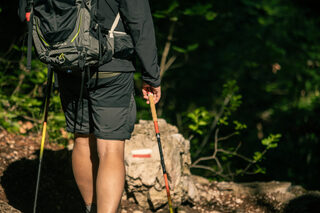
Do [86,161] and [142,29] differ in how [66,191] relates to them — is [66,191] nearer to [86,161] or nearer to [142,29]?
[86,161]

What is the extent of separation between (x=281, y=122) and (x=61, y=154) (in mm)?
4937

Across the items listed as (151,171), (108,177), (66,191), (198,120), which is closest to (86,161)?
(108,177)

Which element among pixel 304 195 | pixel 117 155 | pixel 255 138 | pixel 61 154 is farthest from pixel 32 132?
pixel 255 138

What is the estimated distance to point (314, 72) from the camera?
8242mm

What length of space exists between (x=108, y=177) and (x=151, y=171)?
1148 mm

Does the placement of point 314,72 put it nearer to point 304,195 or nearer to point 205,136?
point 205,136

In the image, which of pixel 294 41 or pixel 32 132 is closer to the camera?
pixel 32 132

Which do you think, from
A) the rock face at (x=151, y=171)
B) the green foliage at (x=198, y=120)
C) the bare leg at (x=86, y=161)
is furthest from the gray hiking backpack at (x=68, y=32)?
the green foliage at (x=198, y=120)

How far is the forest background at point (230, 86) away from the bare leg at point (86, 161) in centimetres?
149

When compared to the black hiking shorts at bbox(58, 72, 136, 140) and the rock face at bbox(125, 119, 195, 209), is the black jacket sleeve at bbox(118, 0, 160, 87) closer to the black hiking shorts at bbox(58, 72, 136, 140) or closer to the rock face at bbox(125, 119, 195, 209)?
the black hiking shorts at bbox(58, 72, 136, 140)

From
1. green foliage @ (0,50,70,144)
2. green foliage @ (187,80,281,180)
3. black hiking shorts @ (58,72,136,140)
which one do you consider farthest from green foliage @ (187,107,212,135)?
black hiking shorts @ (58,72,136,140)

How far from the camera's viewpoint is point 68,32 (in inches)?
87.1

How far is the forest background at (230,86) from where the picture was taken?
4.90m

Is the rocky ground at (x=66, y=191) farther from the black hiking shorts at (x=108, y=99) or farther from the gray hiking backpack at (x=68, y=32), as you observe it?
the gray hiking backpack at (x=68, y=32)
